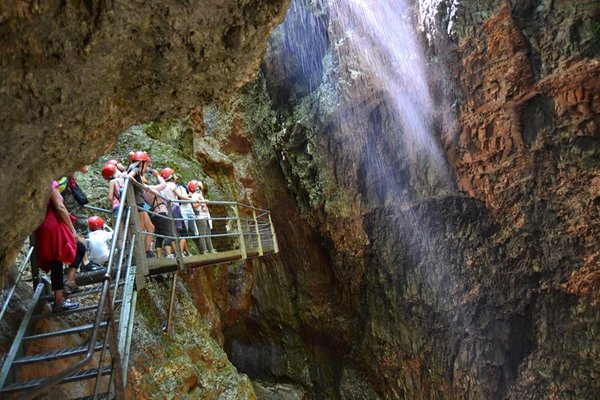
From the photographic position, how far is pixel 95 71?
9.54 feet

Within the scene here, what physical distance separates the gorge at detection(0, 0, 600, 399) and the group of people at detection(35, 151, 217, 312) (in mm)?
510

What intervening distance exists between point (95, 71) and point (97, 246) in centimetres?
271

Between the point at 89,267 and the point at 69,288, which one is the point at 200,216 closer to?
the point at 89,267

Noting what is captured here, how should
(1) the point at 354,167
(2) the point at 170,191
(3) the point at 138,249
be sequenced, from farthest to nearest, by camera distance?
(1) the point at 354,167 → (2) the point at 170,191 → (3) the point at 138,249

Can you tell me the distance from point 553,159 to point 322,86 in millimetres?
5822

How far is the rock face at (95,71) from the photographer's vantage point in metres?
2.47

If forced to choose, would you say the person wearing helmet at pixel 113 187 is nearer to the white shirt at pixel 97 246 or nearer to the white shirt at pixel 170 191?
the white shirt at pixel 97 246

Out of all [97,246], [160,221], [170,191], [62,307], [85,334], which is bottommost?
[85,334]

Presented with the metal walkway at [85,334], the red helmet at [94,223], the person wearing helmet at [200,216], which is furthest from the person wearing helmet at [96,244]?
the person wearing helmet at [200,216]

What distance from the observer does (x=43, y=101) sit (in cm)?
262

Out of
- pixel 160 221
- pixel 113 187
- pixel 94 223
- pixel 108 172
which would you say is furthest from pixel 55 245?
pixel 160 221

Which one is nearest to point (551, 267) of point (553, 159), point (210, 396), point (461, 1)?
point (553, 159)

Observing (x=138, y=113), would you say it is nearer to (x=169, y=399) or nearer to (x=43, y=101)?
(x=43, y=101)

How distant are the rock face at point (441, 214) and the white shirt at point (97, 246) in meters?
6.94
